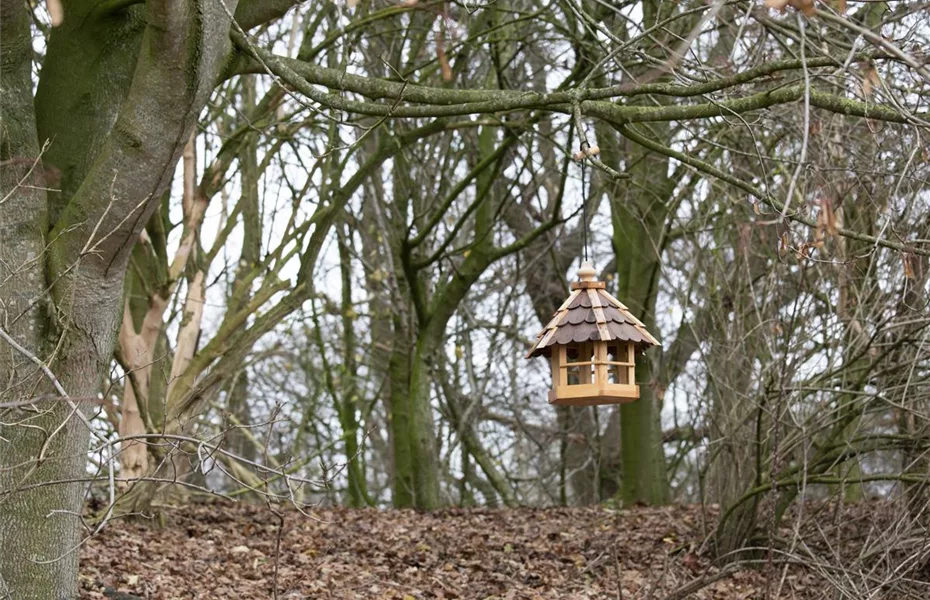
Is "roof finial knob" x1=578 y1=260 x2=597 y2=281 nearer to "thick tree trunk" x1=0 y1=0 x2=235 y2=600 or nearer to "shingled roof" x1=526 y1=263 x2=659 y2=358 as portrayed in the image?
"shingled roof" x1=526 y1=263 x2=659 y2=358

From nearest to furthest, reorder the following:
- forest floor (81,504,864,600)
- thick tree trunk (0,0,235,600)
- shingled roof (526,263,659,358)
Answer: thick tree trunk (0,0,235,600), shingled roof (526,263,659,358), forest floor (81,504,864,600)

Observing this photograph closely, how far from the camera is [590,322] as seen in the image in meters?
4.40

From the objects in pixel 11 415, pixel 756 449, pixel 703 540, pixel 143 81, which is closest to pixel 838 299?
pixel 756 449

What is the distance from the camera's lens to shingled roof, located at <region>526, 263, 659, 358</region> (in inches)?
172

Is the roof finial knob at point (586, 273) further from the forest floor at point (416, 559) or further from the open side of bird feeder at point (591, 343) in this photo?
the forest floor at point (416, 559)

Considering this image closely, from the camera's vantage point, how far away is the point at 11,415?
423cm

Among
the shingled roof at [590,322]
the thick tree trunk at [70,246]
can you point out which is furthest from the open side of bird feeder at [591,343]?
the thick tree trunk at [70,246]

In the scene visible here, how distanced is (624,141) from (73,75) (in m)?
6.73

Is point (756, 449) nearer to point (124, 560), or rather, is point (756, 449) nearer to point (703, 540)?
point (703, 540)

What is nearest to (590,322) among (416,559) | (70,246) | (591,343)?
(591,343)

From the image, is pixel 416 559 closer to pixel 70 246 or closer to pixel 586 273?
pixel 586 273

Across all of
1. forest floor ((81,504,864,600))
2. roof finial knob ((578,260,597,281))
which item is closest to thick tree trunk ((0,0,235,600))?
forest floor ((81,504,864,600))

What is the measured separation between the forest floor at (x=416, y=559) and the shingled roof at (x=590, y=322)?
1.50 metres

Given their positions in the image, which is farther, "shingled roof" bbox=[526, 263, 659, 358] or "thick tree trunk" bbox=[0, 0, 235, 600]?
"shingled roof" bbox=[526, 263, 659, 358]
